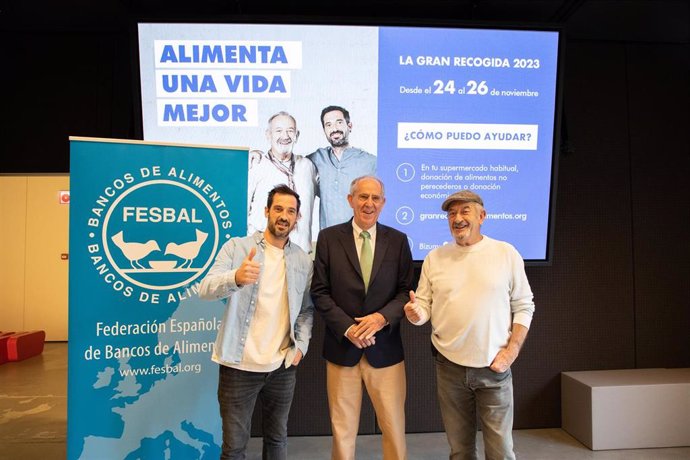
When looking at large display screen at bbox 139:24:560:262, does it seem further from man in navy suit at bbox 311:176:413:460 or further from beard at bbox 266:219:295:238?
beard at bbox 266:219:295:238

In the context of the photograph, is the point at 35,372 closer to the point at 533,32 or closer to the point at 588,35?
the point at 533,32

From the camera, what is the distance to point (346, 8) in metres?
3.46

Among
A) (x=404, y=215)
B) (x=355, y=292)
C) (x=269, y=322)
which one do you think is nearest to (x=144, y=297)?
(x=269, y=322)

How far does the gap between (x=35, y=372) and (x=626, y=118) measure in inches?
264

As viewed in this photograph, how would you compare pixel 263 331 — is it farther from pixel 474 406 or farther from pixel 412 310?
pixel 474 406

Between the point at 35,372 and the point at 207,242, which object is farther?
the point at 35,372

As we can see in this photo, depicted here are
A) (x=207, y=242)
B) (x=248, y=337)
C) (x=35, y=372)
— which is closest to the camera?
(x=248, y=337)

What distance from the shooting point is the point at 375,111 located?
3154mm

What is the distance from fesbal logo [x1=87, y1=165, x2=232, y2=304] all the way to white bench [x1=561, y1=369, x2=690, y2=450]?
2.80m

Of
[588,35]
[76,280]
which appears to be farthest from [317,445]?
[588,35]

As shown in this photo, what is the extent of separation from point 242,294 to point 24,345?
5560 millimetres

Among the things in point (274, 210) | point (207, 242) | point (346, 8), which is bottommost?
point (207, 242)

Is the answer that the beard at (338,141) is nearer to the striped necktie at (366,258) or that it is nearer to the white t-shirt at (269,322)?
the striped necktie at (366,258)

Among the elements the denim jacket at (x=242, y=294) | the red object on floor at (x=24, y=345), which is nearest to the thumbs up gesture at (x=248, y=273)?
the denim jacket at (x=242, y=294)
